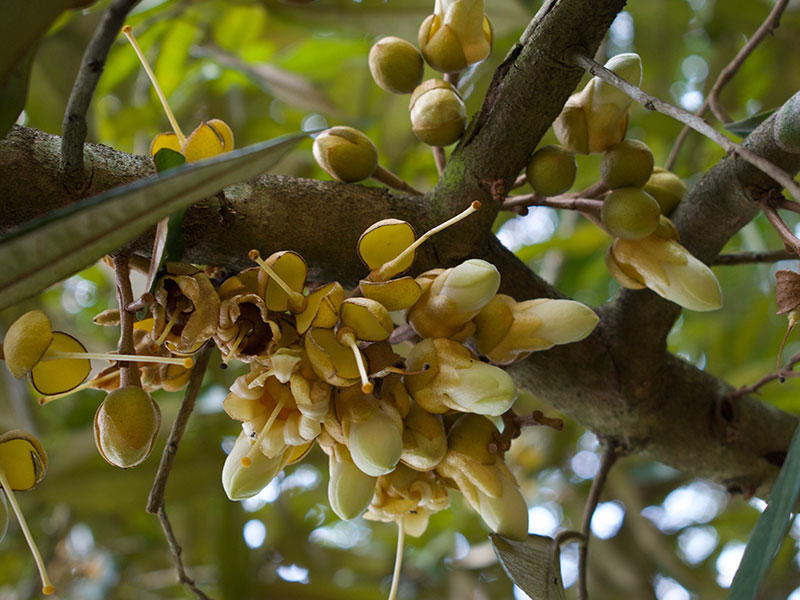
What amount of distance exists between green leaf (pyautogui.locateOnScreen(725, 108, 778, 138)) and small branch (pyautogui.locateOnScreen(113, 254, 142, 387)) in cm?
63

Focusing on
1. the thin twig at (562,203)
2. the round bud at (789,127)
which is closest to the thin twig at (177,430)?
the thin twig at (562,203)

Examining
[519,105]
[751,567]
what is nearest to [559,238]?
[519,105]

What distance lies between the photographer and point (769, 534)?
0.49m

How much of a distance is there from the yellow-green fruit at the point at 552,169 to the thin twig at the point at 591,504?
1.20 feet

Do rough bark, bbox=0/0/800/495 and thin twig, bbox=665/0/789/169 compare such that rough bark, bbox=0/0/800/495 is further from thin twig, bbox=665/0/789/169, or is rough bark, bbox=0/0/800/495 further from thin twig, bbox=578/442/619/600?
thin twig, bbox=665/0/789/169

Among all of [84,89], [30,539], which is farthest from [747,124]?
[30,539]

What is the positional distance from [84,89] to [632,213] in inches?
18.8

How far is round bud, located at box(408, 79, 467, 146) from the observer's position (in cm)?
74

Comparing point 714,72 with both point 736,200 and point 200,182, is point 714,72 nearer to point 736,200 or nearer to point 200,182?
point 736,200

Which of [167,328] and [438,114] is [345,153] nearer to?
[438,114]

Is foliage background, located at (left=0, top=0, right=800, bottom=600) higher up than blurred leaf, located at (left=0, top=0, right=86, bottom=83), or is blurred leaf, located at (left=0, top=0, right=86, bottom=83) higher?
blurred leaf, located at (left=0, top=0, right=86, bottom=83)

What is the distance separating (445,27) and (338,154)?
18cm

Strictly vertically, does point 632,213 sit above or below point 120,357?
above

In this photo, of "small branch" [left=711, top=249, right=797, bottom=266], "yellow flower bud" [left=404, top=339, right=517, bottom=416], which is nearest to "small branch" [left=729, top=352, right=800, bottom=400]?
"small branch" [left=711, top=249, right=797, bottom=266]
